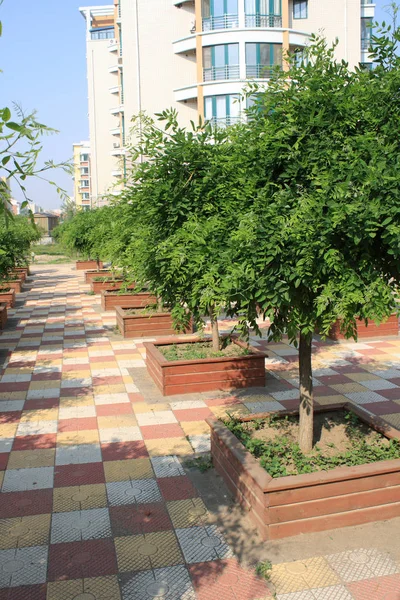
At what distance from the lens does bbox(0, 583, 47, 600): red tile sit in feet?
12.8

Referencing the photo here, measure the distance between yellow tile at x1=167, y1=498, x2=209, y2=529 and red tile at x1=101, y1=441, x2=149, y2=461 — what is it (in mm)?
1165

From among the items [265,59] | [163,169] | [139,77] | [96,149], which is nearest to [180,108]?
[139,77]

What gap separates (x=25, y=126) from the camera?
8.27 feet

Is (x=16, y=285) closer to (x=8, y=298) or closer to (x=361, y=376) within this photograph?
(x=8, y=298)

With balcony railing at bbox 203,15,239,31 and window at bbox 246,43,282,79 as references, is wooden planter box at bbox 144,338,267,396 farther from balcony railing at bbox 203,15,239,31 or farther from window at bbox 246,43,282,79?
balcony railing at bbox 203,15,239,31

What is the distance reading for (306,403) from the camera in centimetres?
556

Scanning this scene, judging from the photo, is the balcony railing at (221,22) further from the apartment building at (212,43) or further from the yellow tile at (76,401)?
the yellow tile at (76,401)

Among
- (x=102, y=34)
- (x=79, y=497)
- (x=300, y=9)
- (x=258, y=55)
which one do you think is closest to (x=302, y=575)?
(x=79, y=497)

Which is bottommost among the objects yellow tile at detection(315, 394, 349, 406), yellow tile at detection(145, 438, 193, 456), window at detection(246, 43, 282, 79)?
yellow tile at detection(145, 438, 193, 456)

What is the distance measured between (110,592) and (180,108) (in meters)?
35.0

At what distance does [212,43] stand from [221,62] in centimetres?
122

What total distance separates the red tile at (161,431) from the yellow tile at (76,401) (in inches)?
54.2

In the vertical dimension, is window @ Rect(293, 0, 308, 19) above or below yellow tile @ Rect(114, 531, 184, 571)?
above

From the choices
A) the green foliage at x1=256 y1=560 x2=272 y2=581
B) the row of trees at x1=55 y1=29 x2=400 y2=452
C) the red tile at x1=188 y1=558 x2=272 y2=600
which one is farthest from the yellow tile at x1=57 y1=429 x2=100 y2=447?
the green foliage at x1=256 y1=560 x2=272 y2=581
